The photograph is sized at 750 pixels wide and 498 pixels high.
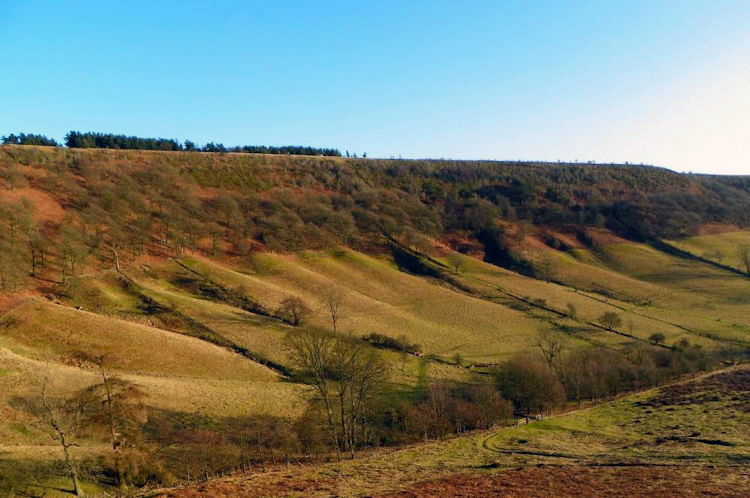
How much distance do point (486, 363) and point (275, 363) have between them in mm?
29735

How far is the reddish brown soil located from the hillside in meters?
17.4

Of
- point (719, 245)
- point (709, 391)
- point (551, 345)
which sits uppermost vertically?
point (719, 245)

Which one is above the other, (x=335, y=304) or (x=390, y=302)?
(x=335, y=304)

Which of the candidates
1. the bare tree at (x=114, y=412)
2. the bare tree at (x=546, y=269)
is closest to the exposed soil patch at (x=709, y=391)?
the bare tree at (x=114, y=412)

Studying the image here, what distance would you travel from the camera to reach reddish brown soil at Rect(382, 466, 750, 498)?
2372 cm

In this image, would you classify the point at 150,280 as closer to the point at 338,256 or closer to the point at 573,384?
the point at 338,256

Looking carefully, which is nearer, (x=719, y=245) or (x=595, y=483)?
(x=595, y=483)

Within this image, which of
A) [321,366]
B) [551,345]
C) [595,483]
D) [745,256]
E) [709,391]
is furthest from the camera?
[745,256]

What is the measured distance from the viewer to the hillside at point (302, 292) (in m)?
44.5

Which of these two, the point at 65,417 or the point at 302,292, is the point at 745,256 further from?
the point at 65,417

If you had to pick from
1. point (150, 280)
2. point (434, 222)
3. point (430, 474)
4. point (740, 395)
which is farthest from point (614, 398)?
point (434, 222)

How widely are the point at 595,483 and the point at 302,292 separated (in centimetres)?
6760

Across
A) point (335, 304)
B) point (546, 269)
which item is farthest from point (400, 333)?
point (546, 269)

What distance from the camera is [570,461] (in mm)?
30562
